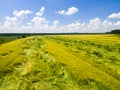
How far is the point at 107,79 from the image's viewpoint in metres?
13.2

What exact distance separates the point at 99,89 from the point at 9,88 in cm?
546

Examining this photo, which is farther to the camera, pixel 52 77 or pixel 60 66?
pixel 60 66

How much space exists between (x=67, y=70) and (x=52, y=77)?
1.86 meters

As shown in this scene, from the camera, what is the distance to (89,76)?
1384 centimetres

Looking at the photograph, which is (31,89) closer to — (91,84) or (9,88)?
(9,88)

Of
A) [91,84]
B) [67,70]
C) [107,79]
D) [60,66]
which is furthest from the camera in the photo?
[60,66]

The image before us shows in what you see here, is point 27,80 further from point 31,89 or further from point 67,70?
point 67,70

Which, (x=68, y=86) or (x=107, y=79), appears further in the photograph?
Result: (x=107, y=79)

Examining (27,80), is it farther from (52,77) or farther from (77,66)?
(77,66)

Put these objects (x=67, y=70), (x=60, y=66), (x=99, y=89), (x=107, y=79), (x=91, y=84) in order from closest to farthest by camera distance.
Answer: (x=99, y=89)
(x=91, y=84)
(x=107, y=79)
(x=67, y=70)
(x=60, y=66)

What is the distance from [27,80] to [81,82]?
3.72 m

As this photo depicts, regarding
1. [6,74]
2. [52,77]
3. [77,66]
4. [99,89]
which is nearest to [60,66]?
[77,66]

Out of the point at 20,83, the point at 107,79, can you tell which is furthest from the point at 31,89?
the point at 107,79

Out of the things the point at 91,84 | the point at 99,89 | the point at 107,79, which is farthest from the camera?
the point at 107,79
